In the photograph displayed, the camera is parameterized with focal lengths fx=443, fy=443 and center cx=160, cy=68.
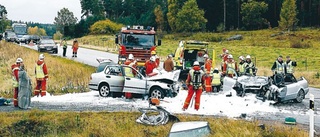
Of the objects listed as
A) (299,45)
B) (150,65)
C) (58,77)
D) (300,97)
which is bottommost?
(300,97)

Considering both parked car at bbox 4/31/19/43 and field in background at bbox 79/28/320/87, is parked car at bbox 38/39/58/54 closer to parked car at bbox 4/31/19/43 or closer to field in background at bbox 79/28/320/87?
field in background at bbox 79/28/320/87

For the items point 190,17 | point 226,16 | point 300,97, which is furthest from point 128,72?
point 226,16

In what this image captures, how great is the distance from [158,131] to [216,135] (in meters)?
1.96

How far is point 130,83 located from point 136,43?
8.14 meters

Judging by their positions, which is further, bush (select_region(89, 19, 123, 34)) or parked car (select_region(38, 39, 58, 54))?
bush (select_region(89, 19, 123, 34))

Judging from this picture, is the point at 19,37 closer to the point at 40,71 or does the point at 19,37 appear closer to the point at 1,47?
the point at 1,47

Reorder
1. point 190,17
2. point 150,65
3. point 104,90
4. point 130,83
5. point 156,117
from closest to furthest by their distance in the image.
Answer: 1. point 156,117
2. point 130,83
3. point 104,90
4. point 150,65
5. point 190,17

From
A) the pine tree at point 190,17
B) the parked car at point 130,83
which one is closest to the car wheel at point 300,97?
the parked car at point 130,83

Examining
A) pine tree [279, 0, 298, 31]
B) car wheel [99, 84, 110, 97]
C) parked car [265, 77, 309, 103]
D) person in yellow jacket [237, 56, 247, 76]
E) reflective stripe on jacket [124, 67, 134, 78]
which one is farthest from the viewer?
pine tree [279, 0, 298, 31]

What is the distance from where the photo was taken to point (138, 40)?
26.4 meters

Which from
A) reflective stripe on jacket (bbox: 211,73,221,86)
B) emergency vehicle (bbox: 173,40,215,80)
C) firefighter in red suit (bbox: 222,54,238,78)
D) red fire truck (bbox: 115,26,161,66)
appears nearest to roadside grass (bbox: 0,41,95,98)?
red fire truck (bbox: 115,26,161,66)

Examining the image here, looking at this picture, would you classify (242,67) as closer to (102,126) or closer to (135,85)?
(135,85)

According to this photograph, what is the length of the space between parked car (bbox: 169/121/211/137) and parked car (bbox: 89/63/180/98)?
19.6 ft

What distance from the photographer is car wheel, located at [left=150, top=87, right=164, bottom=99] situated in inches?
720
